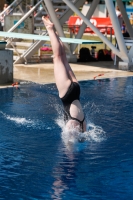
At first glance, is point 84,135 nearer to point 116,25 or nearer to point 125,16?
point 116,25

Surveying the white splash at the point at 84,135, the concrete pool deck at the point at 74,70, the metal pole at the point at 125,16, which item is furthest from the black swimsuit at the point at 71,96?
the metal pole at the point at 125,16

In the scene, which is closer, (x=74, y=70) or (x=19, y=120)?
(x=19, y=120)

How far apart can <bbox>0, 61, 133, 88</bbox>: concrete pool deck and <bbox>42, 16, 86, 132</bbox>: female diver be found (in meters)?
5.33

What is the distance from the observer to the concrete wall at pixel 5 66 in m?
12.9

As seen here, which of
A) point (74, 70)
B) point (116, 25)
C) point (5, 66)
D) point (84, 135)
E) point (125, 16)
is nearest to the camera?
point (84, 135)

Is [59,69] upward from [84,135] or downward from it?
upward

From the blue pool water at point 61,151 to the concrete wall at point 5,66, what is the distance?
1.68m

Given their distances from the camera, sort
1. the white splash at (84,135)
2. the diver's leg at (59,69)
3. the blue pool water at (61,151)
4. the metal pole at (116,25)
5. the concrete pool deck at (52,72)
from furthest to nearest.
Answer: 1. the metal pole at (116,25)
2. the concrete pool deck at (52,72)
3. the white splash at (84,135)
4. the diver's leg at (59,69)
5. the blue pool water at (61,151)

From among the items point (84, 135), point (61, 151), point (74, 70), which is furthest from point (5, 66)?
point (61, 151)

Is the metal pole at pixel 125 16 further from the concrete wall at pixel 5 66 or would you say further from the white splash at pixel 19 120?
the white splash at pixel 19 120

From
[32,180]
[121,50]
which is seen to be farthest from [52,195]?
[121,50]

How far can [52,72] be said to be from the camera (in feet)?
51.4

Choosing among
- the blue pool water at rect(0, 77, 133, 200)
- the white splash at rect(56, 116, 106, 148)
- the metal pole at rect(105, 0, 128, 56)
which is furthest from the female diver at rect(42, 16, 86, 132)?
the metal pole at rect(105, 0, 128, 56)

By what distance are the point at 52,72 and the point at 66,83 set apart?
26.9ft
